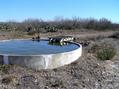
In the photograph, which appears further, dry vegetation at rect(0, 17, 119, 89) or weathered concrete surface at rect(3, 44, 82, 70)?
weathered concrete surface at rect(3, 44, 82, 70)

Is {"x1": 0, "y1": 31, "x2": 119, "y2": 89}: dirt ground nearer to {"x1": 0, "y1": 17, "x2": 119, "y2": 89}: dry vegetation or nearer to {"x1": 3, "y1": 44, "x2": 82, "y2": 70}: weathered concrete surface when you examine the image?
{"x1": 0, "y1": 17, "x2": 119, "y2": 89}: dry vegetation

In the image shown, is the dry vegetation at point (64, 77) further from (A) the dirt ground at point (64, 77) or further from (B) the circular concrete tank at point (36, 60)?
(B) the circular concrete tank at point (36, 60)

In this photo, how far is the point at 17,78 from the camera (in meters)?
9.48

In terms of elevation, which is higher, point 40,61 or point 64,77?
point 40,61

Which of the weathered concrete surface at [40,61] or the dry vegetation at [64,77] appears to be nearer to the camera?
the dry vegetation at [64,77]

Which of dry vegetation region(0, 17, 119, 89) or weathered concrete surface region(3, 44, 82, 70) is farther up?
weathered concrete surface region(3, 44, 82, 70)

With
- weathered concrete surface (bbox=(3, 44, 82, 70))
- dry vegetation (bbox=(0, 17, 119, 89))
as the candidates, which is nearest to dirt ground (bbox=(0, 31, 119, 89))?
dry vegetation (bbox=(0, 17, 119, 89))

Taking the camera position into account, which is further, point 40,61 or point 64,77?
point 40,61

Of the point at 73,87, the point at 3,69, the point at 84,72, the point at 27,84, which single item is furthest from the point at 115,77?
the point at 3,69

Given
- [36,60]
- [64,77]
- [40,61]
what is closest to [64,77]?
[64,77]

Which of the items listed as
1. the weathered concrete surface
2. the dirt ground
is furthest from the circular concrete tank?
the dirt ground

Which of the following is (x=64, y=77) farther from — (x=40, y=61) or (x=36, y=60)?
(x=36, y=60)

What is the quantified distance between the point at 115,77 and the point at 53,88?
285 cm

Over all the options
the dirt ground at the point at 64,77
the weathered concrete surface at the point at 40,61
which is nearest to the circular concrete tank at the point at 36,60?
the weathered concrete surface at the point at 40,61
